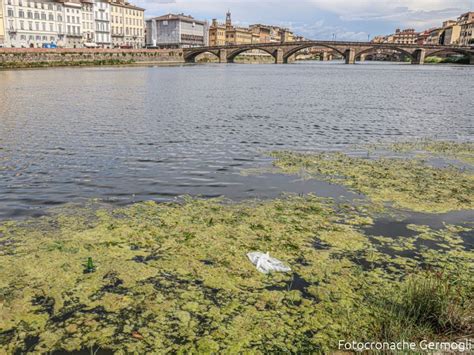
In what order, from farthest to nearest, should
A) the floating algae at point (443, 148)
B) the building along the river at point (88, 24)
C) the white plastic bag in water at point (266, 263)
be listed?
1. the building along the river at point (88, 24)
2. the floating algae at point (443, 148)
3. the white plastic bag in water at point (266, 263)

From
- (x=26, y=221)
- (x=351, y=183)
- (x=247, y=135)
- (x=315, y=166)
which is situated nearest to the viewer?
(x=26, y=221)

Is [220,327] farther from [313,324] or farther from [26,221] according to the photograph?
[26,221]

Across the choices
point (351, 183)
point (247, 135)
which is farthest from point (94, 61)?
point (351, 183)

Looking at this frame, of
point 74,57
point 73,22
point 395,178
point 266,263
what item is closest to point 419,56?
point 74,57

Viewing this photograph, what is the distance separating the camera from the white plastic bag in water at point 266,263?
7145 millimetres

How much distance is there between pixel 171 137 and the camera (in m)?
19.4

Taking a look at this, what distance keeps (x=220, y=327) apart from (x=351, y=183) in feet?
25.4

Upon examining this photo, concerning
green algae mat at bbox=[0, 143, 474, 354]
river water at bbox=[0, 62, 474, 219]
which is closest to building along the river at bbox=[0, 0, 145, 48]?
river water at bbox=[0, 62, 474, 219]

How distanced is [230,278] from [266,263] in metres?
0.72

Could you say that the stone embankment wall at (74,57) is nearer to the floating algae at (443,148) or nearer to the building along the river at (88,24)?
the building along the river at (88,24)

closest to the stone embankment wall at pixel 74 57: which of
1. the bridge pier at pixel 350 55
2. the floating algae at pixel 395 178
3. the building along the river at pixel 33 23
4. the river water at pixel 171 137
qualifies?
the building along the river at pixel 33 23

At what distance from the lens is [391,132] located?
21.3 meters

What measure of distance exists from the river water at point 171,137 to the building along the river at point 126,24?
126353 millimetres

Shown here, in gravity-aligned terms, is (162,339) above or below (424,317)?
below
